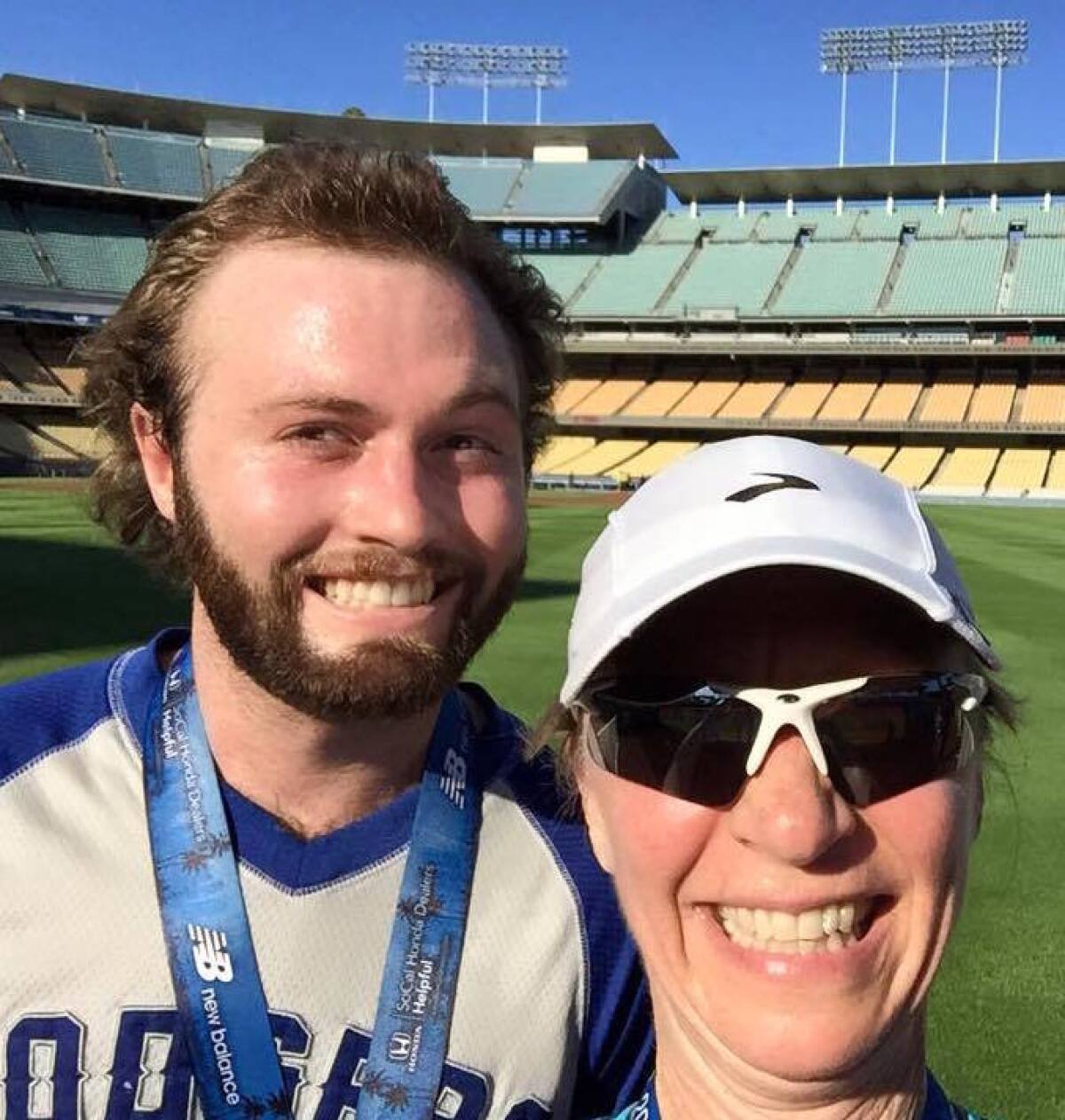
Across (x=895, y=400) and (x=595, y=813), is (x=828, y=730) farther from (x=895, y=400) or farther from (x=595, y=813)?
(x=895, y=400)

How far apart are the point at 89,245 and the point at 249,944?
6105 cm

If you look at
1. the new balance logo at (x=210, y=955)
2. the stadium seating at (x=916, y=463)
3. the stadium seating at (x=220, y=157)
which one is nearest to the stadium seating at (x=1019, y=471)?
the stadium seating at (x=916, y=463)

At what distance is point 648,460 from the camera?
52.6 metres

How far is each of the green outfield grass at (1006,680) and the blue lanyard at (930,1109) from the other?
667 mm

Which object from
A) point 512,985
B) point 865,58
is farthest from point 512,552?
point 865,58

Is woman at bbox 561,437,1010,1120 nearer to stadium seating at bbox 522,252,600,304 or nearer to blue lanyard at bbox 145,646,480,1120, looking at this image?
blue lanyard at bbox 145,646,480,1120

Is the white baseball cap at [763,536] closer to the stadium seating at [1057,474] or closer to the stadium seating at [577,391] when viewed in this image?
the stadium seating at [1057,474]

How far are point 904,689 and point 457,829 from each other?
92cm

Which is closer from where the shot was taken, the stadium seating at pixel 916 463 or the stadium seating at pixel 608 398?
the stadium seating at pixel 916 463

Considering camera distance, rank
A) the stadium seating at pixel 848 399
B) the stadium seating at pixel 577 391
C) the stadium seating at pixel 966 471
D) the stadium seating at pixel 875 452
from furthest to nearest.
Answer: the stadium seating at pixel 577 391, the stadium seating at pixel 848 399, the stadium seating at pixel 875 452, the stadium seating at pixel 966 471

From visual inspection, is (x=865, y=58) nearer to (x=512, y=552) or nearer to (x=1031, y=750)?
(x=1031, y=750)


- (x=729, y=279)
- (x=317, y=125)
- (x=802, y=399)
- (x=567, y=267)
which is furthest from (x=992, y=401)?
(x=317, y=125)

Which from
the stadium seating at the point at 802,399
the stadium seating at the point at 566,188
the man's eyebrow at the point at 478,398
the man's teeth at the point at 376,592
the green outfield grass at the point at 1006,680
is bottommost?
the stadium seating at the point at 802,399

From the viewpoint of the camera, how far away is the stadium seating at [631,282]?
2266 inches
